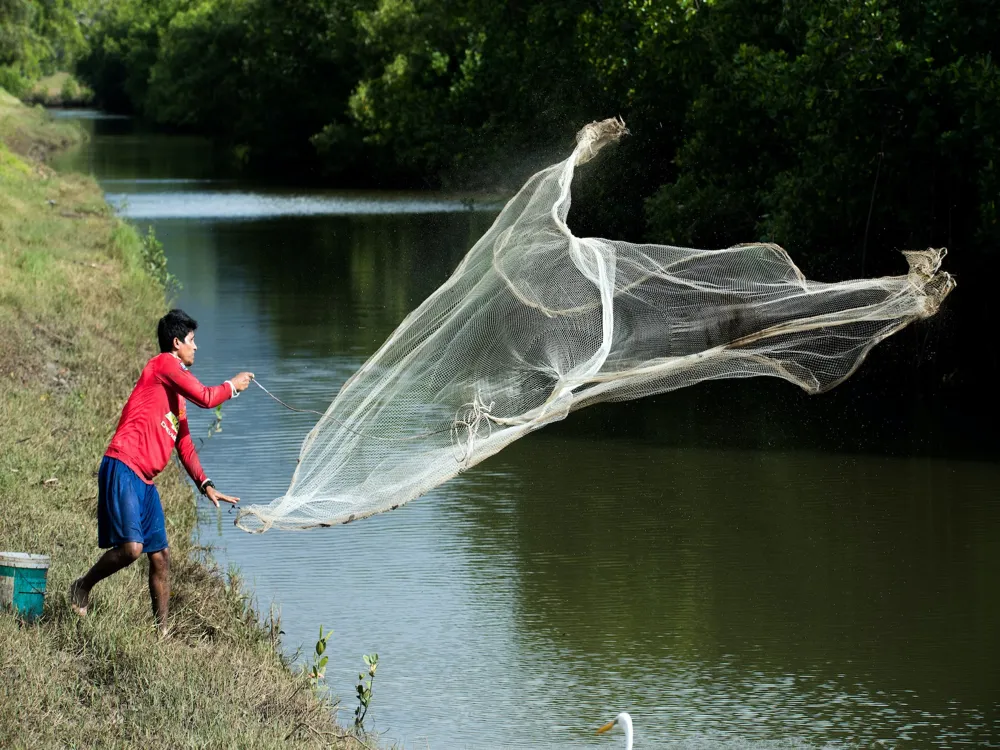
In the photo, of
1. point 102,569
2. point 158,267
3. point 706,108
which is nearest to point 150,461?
point 102,569

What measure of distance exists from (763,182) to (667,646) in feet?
43.4

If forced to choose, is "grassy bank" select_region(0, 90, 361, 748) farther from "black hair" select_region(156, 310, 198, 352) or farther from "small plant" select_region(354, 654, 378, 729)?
"black hair" select_region(156, 310, 198, 352)

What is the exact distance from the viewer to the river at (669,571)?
7930 millimetres

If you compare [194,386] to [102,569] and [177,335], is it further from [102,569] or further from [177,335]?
[102,569]

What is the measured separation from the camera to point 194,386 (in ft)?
23.5

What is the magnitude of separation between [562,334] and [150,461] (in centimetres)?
282

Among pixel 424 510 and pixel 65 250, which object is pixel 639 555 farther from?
pixel 65 250

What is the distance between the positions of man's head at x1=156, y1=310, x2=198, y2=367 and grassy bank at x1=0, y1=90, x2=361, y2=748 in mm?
1217

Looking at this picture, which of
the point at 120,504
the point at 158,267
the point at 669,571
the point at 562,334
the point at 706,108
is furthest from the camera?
the point at 158,267

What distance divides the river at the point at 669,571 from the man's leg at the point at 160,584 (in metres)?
1.02

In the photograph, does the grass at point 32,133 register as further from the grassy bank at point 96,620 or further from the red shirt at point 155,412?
the red shirt at point 155,412

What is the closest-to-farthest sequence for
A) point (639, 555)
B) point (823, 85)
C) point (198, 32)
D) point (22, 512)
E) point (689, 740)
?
1. point (689, 740)
2. point (22, 512)
3. point (639, 555)
4. point (823, 85)
5. point (198, 32)

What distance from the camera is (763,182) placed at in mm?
21125

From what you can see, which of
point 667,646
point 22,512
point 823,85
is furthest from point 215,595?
point 823,85
